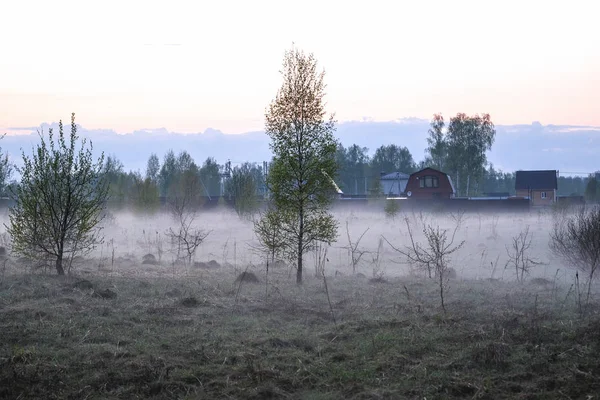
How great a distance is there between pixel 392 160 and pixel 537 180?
35.1 metres

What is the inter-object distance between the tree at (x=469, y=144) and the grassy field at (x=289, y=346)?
50.7 meters

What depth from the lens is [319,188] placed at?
1583cm

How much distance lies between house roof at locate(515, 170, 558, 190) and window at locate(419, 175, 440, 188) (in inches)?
621

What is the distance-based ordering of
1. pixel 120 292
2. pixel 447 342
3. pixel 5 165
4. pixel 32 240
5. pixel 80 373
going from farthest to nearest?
pixel 5 165
pixel 32 240
pixel 120 292
pixel 447 342
pixel 80 373

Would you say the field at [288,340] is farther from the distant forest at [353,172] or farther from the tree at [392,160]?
the tree at [392,160]

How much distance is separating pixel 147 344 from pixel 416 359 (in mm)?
3905

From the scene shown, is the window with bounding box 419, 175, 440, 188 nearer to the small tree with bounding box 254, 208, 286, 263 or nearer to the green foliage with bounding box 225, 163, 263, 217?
the green foliage with bounding box 225, 163, 263, 217

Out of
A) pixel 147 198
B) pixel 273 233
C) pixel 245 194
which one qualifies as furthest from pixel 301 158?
pixel 147 198

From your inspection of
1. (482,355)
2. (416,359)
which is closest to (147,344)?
(416,359)

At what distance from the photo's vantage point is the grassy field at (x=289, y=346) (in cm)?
668

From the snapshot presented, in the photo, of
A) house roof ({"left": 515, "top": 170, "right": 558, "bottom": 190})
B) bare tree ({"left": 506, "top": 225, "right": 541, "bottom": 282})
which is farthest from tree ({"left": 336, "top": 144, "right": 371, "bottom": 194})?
bare tree ({"left": 506, "top": 225, "right": 541, "bottom": 282})

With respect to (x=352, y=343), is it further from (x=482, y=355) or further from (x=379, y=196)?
(x=379, y=196)

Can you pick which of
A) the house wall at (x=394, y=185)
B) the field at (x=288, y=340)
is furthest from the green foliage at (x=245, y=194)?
the house wall at (x=394, y=185)

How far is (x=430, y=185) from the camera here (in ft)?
185
